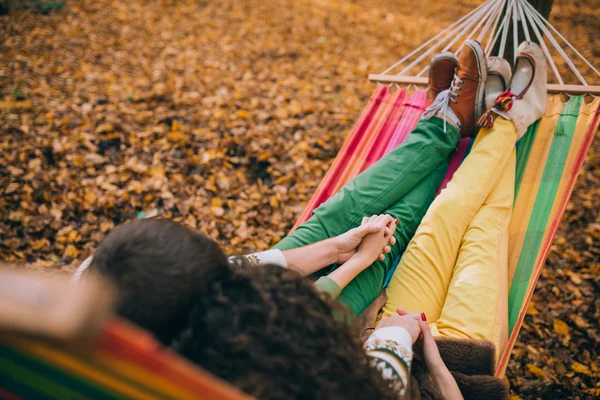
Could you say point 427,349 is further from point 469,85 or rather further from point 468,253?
point 469,85

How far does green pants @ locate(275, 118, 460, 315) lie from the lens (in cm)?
146

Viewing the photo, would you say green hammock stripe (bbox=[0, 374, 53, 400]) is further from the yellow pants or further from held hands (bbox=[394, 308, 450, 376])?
the yellow pants

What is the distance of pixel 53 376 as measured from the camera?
54cm

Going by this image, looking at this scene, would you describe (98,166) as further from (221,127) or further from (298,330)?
(298,330)

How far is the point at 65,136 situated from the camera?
2408 millimetres

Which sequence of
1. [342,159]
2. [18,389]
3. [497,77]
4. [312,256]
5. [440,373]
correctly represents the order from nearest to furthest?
1. [18,389]
2. [440,373]
3. [312,256]
4. [497,77]
5. [342,159]

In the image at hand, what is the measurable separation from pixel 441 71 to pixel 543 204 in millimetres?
789

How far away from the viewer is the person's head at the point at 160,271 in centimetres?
70

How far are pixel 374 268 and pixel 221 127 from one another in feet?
5.47

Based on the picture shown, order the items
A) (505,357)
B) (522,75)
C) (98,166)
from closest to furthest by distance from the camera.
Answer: (505,357)
(522,75)
(98,166)

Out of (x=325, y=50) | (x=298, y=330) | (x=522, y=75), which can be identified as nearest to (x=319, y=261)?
(x=298, y=330)

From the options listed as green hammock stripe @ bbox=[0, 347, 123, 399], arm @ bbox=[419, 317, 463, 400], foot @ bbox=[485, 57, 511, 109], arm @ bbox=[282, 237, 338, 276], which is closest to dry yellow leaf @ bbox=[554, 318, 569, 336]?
arm @ bbox=[419, 317, 463, 400]

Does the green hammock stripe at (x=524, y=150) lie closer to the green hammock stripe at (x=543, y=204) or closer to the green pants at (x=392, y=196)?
the green hammock stripe at (x=543, y=204)

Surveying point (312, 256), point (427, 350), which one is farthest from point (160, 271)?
point (427, 350)
